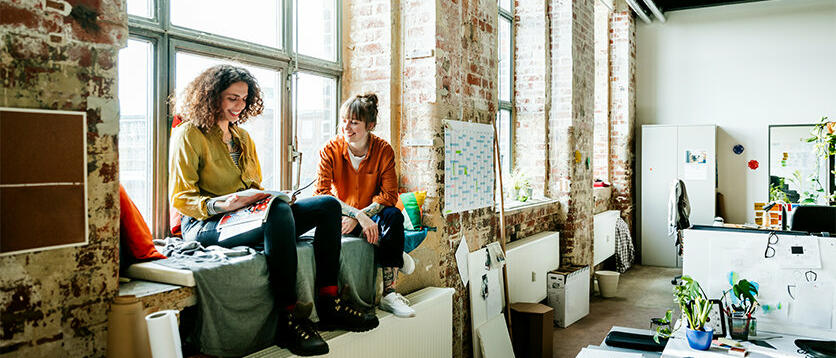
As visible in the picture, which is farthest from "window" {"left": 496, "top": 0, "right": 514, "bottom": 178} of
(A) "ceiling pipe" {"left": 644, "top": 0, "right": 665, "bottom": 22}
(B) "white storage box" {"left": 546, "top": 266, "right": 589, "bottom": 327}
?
(A) "ceiling pipe" {"left": 644, "top": 0, "right": 665, "bottom": 22}

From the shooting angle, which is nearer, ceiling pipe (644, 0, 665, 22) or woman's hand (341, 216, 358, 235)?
woman's hand (341, 216, 358, 235)

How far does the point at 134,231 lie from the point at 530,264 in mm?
3814

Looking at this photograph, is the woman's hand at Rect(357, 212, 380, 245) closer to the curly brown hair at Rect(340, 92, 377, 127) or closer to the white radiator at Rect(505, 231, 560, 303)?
the curly brown hair at Rect(340, 92, 377, 127)

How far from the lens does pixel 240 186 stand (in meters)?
2.69

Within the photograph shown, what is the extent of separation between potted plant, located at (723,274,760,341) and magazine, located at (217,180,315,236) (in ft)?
6.99

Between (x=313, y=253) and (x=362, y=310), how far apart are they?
48cm

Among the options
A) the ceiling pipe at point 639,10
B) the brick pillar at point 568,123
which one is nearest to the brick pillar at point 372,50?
the brick pillar at point 568,123

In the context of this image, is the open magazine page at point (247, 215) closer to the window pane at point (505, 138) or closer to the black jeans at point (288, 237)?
the black jeans at point (288, 237)

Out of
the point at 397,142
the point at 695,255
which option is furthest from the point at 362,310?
the point at 695,255

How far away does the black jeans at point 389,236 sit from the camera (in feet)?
10.4

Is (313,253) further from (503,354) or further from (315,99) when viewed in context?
(503,354)

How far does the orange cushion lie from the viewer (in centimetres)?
229

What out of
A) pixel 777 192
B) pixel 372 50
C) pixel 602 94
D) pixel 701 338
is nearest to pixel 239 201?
pixel 372 50

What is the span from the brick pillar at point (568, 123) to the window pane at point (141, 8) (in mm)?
4500
